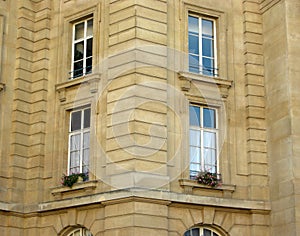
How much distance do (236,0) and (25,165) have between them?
890cm

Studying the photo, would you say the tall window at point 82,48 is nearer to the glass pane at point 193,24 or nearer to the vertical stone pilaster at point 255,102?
the glass pane at point 193,24

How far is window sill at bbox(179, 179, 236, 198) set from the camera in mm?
20125

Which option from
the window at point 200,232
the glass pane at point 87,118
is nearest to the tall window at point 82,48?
the glass pane at point 87,118

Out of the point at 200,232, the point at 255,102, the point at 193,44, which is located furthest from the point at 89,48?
the point at 200,232

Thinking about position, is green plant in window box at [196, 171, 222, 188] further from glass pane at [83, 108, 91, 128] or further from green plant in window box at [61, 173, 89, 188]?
glass pane at [83, 108, 91, 128]

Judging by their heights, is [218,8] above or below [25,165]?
above

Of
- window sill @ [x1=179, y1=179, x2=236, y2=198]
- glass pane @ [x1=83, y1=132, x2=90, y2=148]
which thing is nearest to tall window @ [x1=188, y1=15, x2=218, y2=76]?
window sill @ [x1=179, y1=179, x2=236, y2=198]

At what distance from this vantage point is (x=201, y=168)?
829 inches

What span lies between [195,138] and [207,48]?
3184mm

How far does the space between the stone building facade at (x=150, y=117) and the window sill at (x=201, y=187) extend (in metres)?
0.04

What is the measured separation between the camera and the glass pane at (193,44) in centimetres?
2212

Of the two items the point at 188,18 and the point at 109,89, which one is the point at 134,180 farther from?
the point at 188,18

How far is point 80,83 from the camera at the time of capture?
2175 centimetres

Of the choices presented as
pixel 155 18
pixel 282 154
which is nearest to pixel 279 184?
pixel 282 154
